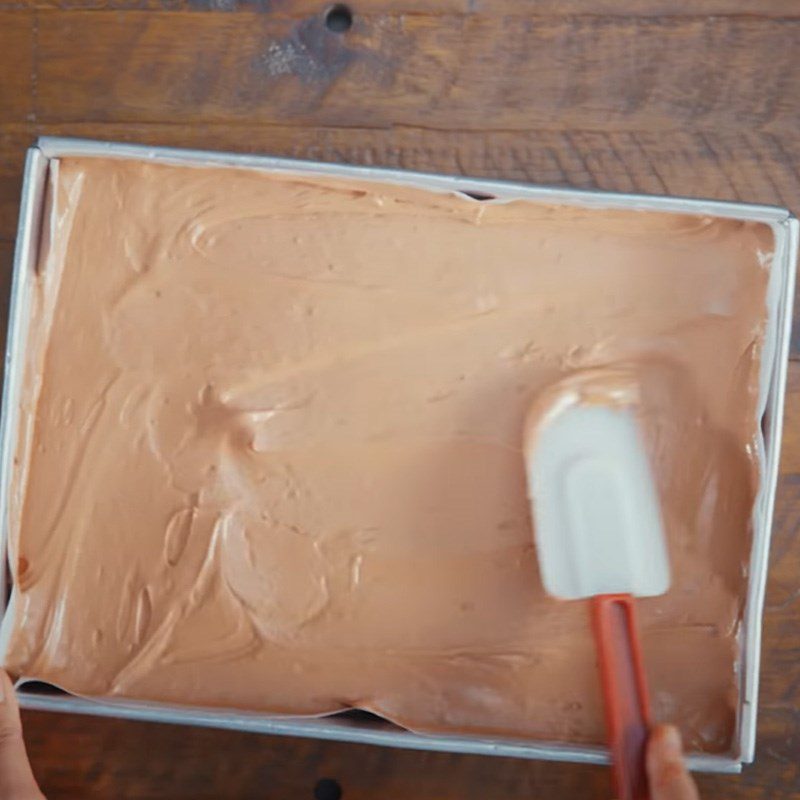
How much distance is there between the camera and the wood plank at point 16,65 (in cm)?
100

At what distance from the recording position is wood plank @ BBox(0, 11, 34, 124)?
1.00 metres

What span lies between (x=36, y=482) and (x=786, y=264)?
2.41 feet

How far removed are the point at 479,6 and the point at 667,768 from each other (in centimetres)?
77

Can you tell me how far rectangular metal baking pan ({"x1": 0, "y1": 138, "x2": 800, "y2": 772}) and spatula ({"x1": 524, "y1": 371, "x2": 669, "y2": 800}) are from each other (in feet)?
0.26

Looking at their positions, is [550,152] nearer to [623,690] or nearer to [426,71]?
[426,71]

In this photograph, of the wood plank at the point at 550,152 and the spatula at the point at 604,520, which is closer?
the spatula at the point at 604,520

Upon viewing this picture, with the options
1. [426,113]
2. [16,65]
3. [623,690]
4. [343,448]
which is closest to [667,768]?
[623,690]

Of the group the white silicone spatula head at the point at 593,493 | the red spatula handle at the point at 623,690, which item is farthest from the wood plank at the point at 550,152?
the red spatula handle at the point at 623,690

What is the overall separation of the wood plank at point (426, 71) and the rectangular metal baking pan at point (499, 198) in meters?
0.16

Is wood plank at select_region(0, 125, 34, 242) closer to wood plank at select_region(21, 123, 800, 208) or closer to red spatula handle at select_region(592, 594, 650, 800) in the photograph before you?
wood plank at select_region(21, 123, 800, 208)

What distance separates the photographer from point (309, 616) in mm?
908

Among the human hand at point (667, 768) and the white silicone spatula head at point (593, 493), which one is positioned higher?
the white silicone spatula head at point (593, 493)

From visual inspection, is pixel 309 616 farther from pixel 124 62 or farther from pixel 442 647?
pixel 124 62

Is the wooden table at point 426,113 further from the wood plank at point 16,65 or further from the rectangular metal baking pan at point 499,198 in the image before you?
the rectangular metal baking pan at point 499,198
